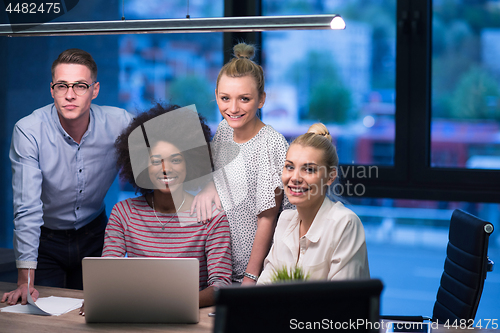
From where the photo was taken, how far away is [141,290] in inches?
62.0

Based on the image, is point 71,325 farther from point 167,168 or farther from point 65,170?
point 65,170

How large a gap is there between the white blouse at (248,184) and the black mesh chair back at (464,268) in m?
0.71

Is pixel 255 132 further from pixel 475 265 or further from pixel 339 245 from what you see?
pixel 475 265

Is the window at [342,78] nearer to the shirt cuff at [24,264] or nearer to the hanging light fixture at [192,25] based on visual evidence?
the hanging light fixture at [192,25]

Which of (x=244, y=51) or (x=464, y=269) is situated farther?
(x=244, y=51)

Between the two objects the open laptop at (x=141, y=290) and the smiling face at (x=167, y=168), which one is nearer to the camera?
the open laptop at (x=141, y=290)

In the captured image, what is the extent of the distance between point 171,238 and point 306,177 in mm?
620

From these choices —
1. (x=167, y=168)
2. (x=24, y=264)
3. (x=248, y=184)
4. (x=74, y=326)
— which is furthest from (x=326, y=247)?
(x=24, y=264)

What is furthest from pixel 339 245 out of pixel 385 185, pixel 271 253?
pixel 385 185

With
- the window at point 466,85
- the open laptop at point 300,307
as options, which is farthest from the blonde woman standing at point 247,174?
the window at point 466,85

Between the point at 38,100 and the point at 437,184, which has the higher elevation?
the point at 38,100

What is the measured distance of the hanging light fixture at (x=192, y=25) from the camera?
1.82 meters

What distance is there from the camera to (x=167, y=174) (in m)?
2.00

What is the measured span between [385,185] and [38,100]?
2.44 m
